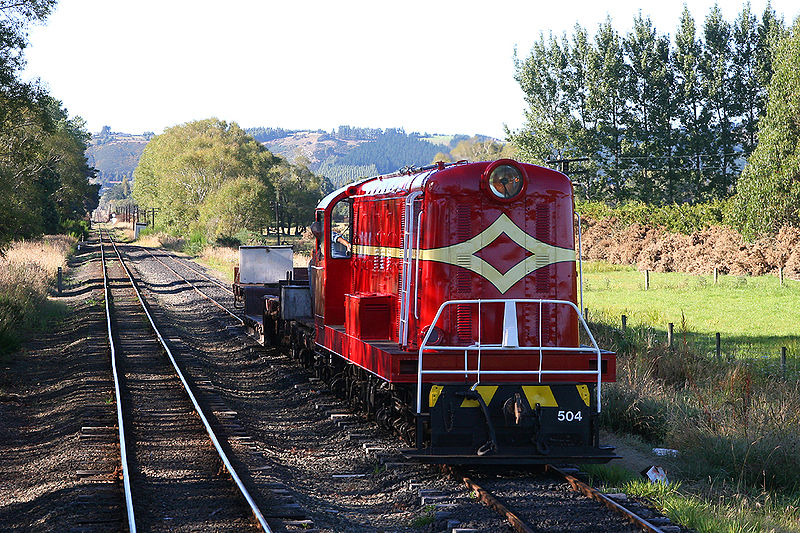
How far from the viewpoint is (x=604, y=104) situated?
65.1m

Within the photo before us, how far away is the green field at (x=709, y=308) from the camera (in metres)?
22.0

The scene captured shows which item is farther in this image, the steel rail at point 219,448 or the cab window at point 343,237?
the cab window at point 343,237

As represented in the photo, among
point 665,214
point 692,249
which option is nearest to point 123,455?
point 692,249

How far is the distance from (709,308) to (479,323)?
2382cm

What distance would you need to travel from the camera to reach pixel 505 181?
31.6 feet

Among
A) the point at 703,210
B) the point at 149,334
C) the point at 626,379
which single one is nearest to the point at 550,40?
the point at 703,210

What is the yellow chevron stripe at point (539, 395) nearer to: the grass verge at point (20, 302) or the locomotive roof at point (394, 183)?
the locomotive roof at point (394, 183)

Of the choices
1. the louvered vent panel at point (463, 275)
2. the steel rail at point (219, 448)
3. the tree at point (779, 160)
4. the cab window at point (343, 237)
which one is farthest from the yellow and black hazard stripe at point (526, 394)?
the tree at point (779, 160)

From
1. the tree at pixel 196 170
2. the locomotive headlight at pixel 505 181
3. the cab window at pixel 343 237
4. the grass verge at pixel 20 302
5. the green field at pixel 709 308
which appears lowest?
the green field at pixel 709 308

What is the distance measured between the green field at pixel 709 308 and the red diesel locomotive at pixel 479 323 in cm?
876

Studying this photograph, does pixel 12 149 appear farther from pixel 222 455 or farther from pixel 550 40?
pixel 550 40

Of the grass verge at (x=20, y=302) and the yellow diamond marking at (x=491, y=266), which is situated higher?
the yellow diamond marking at (x=491, y=266)

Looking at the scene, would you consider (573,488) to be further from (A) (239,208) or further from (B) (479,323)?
(A) (239,208)

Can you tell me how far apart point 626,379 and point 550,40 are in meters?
58.4
